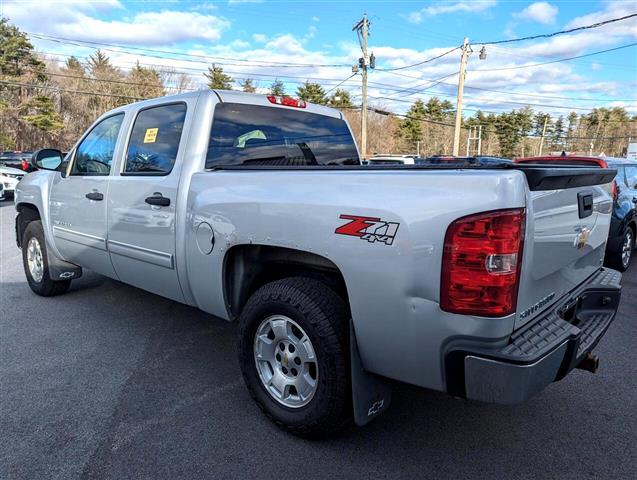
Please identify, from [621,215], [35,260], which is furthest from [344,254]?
[621,215]

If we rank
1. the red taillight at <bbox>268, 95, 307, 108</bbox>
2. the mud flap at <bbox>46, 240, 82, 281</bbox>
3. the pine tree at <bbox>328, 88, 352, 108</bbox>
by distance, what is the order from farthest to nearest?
the pine tree at <bbox>328, 88, 352, 108</bbox> → the mud flap at <bbox>46, 240, 82, 281</bbox> → the red taillight at <bbox>268, 95, 307, 108</bbox>

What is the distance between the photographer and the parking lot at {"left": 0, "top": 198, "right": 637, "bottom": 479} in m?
2.39

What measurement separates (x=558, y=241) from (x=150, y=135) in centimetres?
295

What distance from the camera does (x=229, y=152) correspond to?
10.7ft

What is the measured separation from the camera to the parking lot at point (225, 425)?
7.84 ft

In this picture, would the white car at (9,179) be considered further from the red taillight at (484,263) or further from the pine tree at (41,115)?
the pine tree at (41,115)

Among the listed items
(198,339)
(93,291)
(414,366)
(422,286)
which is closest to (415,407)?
(414,366)

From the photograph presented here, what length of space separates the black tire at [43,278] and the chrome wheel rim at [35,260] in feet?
0.12

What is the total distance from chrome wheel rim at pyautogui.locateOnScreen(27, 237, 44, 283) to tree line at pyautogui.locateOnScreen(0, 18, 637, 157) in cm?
2486

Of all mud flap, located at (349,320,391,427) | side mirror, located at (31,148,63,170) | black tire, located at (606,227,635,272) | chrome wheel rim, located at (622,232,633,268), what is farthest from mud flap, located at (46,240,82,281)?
chrome wheel rim, located at (622,232,633,268)

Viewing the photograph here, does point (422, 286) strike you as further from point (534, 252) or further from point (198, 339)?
point (198, 339)

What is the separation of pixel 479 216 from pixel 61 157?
4.69 m

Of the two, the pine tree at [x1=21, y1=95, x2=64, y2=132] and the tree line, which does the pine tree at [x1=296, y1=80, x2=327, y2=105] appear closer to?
the tree line

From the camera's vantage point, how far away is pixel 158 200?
3193mm
